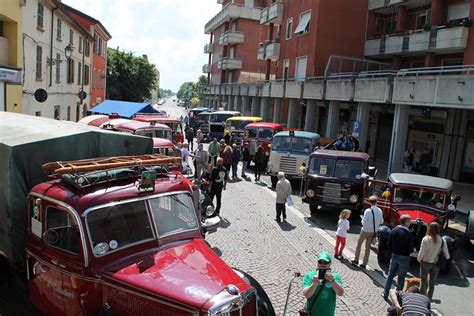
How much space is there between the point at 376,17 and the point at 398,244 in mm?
28193

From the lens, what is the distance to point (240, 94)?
48.4 meters

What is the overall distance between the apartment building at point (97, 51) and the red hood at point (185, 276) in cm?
3716

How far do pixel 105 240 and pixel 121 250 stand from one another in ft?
0.71

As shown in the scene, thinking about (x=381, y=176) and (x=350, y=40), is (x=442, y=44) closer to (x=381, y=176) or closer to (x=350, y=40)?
(x=381, y=176)

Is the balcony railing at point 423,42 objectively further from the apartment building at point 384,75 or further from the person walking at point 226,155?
the person walking at point 226,155

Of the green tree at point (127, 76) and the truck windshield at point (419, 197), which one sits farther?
the green tree at point (127, 76)

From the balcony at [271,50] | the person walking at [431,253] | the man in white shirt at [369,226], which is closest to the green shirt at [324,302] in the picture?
the person walking at [431,253]

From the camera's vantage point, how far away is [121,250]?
205 inches

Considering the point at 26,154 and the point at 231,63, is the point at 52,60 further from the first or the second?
A: the point at 231,63

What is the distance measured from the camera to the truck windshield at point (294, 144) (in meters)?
19.0

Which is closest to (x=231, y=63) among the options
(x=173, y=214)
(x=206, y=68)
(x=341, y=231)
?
(x=206, y=68)

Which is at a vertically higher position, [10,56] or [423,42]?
[423,42]

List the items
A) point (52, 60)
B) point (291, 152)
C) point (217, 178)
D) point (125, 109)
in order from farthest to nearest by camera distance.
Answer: point (52, 60)
point (125, 109)
point (291, 152)
point (217, 178)

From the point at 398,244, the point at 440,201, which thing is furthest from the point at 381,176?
the point at 398,244
